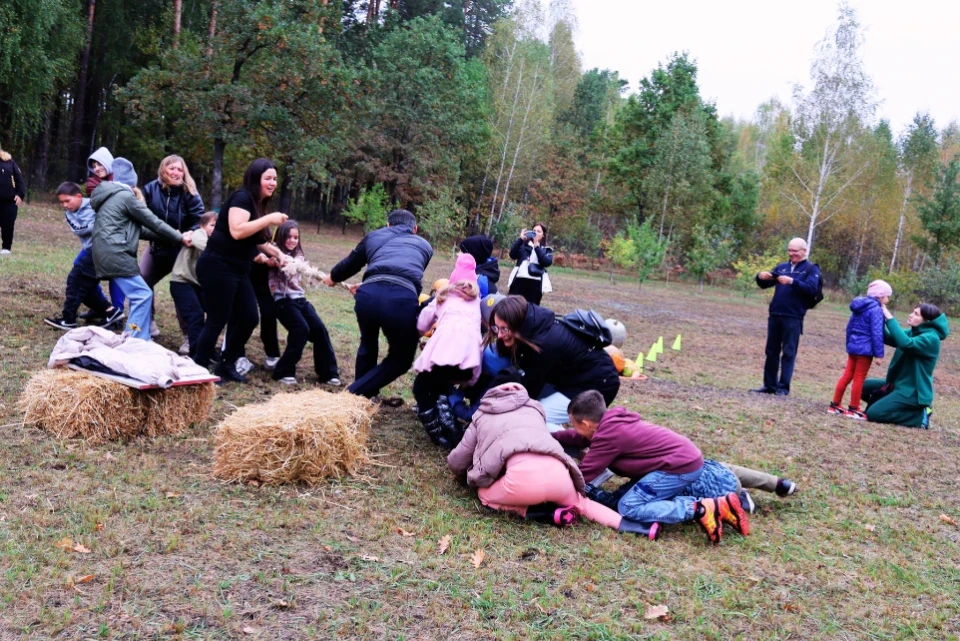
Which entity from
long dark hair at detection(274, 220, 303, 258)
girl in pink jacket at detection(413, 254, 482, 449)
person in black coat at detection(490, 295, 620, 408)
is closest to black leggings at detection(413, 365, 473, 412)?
girl in pink jacket at detection(413, 254, 482, 449)

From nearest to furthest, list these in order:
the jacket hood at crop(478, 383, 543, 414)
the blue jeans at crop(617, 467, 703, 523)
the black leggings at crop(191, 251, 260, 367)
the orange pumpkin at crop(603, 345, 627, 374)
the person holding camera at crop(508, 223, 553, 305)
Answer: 1. the blue jeans at crop(617, 467, 703, 523)
2. the jacket hood at crop(478, 383, 543, 414)
3. the black leggings at crop(191, 251, 260, 367)
4. the orange pumpkin at crop(603, 345, 627, 374)
5. the person holding camera at crop(508, 223, 553, 305)

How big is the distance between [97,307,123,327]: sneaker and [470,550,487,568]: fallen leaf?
5.95 meters

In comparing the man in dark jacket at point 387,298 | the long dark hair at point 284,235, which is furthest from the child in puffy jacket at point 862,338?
the long dark hair at point 284,235

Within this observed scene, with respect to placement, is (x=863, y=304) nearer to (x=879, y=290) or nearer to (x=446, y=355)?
(x=879, y=290)

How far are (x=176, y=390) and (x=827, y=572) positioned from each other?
4487mm

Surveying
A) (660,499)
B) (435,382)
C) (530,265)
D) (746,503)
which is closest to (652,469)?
(660,499)

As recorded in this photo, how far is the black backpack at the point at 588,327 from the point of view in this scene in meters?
5.65

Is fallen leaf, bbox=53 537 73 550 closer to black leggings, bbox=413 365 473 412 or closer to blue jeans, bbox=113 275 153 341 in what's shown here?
black leggings, bbox=413 365 473 412

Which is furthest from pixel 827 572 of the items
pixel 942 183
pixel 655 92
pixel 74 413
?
pixel 655 92

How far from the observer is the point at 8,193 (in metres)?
11.9

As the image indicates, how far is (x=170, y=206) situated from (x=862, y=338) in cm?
790

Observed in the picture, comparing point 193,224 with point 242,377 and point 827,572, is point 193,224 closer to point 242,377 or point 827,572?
point 242,377

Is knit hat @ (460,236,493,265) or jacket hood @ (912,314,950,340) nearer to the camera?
knit hat @ (460,236,493,265)

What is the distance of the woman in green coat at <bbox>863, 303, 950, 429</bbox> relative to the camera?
8.18m
